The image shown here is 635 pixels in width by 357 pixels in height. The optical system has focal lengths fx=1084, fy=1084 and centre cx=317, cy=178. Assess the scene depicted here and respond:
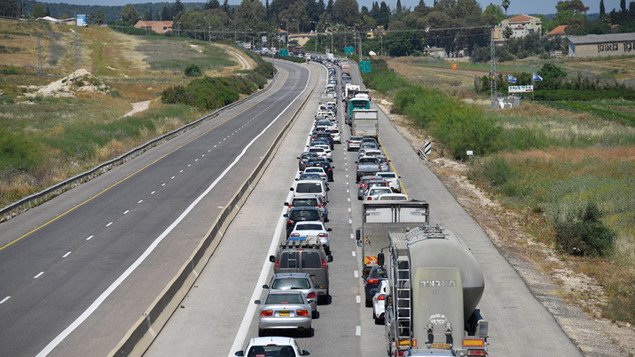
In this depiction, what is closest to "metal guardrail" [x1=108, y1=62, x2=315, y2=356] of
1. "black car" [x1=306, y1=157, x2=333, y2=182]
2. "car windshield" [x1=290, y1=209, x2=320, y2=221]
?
"car windshield" [x1=290, y1=209, x2=320, y2=221]

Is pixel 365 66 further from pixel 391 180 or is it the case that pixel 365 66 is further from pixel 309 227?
pixel 309 227

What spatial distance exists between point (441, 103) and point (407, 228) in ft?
200

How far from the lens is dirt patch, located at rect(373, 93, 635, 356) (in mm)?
27941

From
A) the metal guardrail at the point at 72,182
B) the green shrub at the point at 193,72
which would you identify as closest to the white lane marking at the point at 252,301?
the metal guardrail at the point at 72,182

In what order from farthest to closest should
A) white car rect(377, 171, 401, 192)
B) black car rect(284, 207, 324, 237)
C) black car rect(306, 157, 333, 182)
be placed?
black car rect(306, 157, 333, 182) → white car rect(377, 171, 401, 192) → black car rect(284, 207, 324, 237)

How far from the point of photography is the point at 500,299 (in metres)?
31.6

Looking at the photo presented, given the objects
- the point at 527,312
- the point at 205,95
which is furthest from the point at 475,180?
the point at 205,95

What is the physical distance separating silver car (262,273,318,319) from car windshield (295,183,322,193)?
20.5 m

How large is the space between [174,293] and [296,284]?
4.50 m

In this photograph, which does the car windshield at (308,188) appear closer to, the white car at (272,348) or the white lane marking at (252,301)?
the white lane marking at (252,301)

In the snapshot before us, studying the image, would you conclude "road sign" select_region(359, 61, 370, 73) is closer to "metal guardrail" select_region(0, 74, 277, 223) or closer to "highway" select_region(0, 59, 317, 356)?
"metal guardrail" select_region(0, 74, 277, 223)

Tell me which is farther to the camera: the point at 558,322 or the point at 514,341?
the point at 558,322

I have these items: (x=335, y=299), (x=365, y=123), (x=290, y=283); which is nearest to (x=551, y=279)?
(x=335, y=299)

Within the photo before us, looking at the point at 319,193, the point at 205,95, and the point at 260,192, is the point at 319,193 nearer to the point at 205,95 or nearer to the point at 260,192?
the point at 260,192
